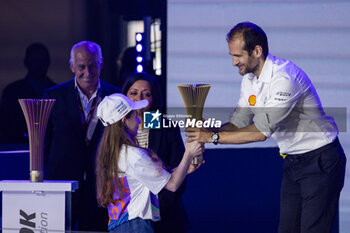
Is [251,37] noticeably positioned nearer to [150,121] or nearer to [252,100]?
[252,100]

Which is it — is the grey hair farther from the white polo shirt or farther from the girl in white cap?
the white polo shirt

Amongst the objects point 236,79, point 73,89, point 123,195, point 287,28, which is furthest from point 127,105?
point 287,28

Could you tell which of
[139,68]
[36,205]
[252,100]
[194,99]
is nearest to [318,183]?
[252,100]

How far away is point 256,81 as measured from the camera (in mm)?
3184

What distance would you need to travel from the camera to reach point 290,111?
9.84 feet

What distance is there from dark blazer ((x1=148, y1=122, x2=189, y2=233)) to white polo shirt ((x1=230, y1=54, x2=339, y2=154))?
0.68 metres

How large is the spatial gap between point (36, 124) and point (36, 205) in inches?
18.8

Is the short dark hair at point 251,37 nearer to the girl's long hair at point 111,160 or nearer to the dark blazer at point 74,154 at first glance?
the girl's long hair at point 111,160

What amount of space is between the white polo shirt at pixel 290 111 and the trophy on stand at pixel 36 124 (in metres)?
1.25

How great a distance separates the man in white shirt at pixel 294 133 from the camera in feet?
9.66

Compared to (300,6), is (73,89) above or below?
below

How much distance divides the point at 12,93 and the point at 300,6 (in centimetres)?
228

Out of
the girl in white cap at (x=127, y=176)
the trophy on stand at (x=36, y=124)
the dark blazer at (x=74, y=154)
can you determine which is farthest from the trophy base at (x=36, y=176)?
the dark blazer at (x=74, y=154)

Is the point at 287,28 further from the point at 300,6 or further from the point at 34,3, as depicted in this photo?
the point at 34,3
